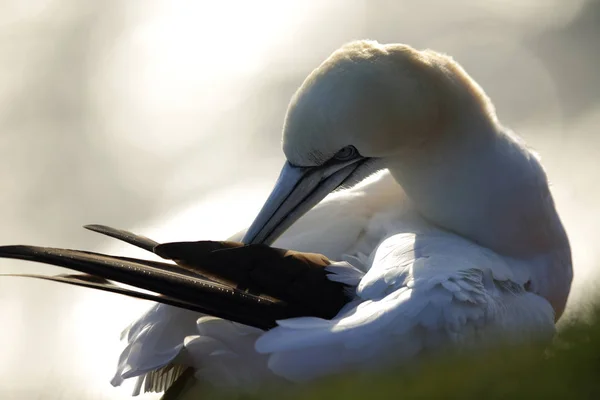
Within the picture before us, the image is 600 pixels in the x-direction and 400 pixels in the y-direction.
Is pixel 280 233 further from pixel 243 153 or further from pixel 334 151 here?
pixel 243 153

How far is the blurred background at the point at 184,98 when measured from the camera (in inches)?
392

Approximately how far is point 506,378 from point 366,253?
1.51 meters

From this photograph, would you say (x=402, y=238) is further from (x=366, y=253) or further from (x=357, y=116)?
(x=357, y=116)

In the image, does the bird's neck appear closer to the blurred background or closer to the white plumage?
the white plumage

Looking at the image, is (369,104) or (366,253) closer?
(369,104)

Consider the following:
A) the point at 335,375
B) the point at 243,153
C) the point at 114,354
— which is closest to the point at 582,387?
the point at 335,375

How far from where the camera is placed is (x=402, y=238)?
4.45m

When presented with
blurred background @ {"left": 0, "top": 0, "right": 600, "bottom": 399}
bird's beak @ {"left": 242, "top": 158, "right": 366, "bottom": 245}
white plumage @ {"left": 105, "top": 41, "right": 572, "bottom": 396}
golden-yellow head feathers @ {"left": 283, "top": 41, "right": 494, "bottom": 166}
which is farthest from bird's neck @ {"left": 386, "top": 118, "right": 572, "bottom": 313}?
blurred background @ {"left": 0, "top": 0, "right": 600, "bottom": 399}

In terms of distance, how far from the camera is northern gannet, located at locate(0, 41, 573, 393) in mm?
3908

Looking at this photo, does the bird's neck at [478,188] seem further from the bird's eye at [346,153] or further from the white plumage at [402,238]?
the bird's eye at [346,153]

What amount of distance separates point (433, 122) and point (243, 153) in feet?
20.3

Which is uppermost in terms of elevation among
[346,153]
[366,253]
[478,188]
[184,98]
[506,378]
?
[184,98]

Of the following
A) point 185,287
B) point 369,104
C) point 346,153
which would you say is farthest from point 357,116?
point 185,287

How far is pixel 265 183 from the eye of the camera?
10.1 metres
